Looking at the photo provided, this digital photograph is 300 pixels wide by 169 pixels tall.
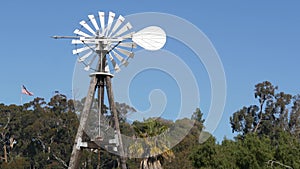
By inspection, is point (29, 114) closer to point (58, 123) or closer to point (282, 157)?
point (58, 123)

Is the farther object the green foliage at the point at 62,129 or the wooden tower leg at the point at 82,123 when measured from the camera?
the green foliage at the point at 62,129

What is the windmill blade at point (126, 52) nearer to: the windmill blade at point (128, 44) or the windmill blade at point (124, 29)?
the windmill blade at point (128, 44)

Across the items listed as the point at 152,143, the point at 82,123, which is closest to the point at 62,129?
the point at 152,143

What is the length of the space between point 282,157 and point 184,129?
35.0ft

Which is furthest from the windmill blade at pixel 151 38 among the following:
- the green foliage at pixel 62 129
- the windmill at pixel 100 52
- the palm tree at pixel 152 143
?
the green foliage at pixel 62 129

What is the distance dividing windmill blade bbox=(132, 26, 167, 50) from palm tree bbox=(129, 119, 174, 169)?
754 inches

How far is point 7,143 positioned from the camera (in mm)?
63406

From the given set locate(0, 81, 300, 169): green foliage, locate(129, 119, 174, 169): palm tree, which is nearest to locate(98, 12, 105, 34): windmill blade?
locate(129, 119, 174, 169): palm tree

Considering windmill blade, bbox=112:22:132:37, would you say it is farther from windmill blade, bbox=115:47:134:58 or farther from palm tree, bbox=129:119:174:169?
palm tree, bbox=129:119:174:169

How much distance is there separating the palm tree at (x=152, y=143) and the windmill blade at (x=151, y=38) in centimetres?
1915

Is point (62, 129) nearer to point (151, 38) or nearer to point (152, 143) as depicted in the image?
point (152, 143)

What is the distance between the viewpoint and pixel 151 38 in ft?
71.1

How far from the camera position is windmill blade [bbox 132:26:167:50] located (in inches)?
839

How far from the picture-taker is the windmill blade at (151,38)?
21.3 meters
